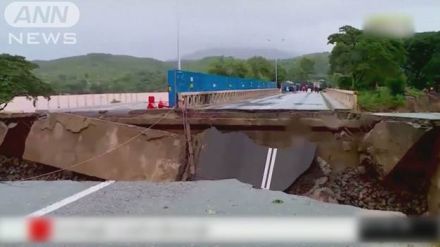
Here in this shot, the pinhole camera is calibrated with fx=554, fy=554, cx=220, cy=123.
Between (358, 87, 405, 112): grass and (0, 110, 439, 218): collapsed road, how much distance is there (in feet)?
41.6

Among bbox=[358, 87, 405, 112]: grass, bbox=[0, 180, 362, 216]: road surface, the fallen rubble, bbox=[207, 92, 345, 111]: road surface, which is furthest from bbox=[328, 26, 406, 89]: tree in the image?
bbox=[0, 180, 362, 216]: road surface

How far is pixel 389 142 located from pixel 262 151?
1846 millimetres

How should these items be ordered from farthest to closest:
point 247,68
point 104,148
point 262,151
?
point 247,68
point 104,148
point 262,151

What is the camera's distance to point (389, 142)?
7.97 m

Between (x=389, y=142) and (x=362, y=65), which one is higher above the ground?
(x=362, y=65)

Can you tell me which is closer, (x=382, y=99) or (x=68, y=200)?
(x=68, y=200)

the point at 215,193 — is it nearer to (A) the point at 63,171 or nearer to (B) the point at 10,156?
(A) the point at 63,171

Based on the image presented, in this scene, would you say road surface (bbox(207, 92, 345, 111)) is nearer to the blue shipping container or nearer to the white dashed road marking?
the blue shipping container

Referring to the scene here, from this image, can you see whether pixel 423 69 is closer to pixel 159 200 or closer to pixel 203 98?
pixel 203 98

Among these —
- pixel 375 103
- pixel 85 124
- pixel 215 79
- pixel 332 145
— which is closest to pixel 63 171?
pixel 85 124

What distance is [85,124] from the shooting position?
29.3 ft

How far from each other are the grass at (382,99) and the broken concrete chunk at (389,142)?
12.9 metres

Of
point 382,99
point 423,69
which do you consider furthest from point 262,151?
point 423,69

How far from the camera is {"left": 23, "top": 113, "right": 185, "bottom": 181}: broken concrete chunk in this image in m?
8.66
